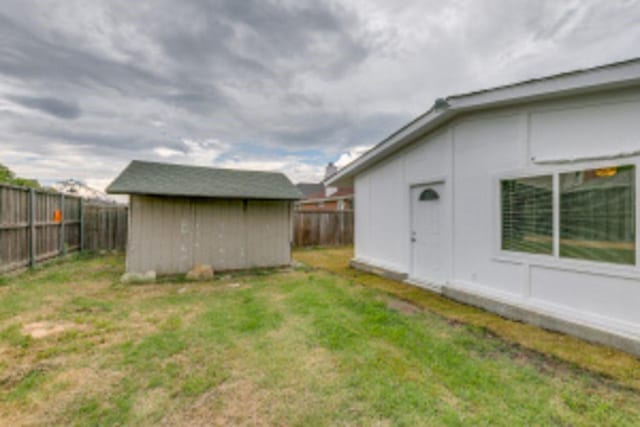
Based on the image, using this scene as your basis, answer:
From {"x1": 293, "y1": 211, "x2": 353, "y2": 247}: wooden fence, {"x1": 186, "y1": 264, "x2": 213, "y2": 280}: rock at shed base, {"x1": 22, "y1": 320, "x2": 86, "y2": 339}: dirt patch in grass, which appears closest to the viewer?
{"x1": 22, "y1": 320, "x2": 86, "y2": 339}: dirt patch in grass

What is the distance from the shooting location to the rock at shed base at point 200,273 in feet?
21.6

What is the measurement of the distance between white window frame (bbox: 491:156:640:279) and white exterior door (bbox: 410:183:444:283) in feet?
3.81

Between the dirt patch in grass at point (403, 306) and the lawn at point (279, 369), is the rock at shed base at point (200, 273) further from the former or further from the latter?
the dirt patch in grass at point (403, 306)

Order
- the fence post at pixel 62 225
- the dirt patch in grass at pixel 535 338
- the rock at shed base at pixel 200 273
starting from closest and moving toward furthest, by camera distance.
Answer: the dirt patch in grass at pixel 535 338
the rock at shed base at pixel 200 273
the fence post at pixel 62 225

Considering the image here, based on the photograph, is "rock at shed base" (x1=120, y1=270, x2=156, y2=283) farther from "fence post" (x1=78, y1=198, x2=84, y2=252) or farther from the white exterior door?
the white exterior door

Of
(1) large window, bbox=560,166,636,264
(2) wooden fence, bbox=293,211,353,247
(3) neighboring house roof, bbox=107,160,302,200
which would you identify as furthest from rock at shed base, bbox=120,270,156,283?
(1) large window, bbox=560,166,636,264

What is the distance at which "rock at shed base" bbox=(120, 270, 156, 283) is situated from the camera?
20.2 ft

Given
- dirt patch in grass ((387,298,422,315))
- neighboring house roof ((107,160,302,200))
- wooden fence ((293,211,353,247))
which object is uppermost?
neighboring house roof ((107,160,302,200))

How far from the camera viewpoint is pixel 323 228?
41.1 feet

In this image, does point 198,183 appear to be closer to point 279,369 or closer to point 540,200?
point 279,369

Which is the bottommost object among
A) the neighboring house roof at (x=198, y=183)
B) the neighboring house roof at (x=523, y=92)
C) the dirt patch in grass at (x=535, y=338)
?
the dirt patch in grass at (x=535, y=338)

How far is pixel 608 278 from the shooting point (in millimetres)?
3221

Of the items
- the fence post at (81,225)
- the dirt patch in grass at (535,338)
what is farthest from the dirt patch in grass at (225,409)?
the fence post at (81,225)

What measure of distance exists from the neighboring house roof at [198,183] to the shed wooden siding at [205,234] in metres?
0.35
